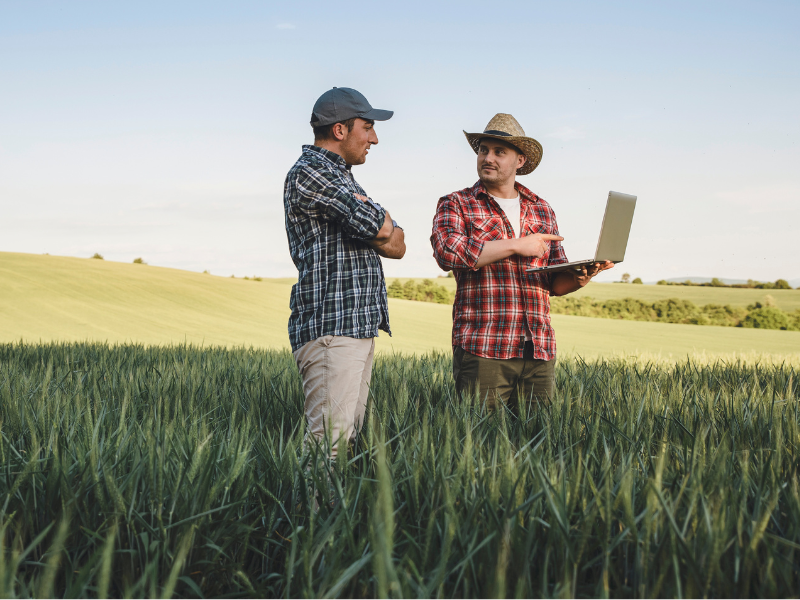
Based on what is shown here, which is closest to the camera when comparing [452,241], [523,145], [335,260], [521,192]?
[335,260]

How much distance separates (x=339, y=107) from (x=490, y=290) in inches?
46.8

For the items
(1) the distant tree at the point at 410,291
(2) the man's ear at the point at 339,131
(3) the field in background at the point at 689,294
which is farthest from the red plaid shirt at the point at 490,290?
(1) the distant tree at the point at 410,291

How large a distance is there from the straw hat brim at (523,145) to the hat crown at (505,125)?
5 cm

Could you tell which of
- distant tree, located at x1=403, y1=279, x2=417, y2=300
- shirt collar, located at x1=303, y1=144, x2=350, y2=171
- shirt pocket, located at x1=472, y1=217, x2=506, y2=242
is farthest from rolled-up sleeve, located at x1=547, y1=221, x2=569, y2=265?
distant tree, located at x1=403, y1=279, x2=417, y2=300

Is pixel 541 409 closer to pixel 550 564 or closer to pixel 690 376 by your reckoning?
pixel 550 564

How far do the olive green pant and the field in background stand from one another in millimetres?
32209

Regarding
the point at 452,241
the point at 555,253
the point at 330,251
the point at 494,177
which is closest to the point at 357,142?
the point at 330,251

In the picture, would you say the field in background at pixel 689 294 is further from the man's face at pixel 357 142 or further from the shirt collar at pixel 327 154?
the shirt collar at pixel 327 154

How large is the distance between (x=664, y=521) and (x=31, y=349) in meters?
7.91

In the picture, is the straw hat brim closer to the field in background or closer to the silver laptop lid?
the silver laptop lid

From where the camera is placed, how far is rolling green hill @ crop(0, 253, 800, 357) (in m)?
15.7

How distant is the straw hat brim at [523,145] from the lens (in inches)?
121

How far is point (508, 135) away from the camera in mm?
3084

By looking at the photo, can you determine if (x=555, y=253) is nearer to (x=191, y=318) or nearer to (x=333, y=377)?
(x=333, y=377)
